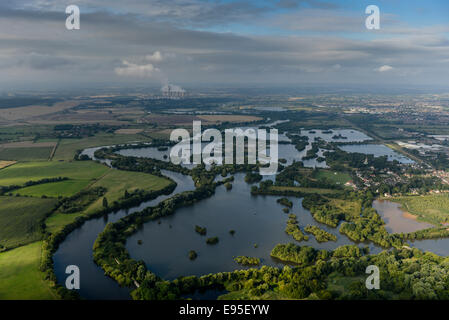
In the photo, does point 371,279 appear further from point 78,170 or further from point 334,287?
point 78,170

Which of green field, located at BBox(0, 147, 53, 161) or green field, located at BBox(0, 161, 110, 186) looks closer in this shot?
green field, located at BBox(0, 161, 110, 186)

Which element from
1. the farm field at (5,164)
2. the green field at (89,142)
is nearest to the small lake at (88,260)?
the farm field at (5,164)

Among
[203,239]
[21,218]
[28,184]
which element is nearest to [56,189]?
[28,184]

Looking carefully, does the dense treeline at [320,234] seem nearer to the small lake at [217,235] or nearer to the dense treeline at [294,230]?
the small lake at [217,235]

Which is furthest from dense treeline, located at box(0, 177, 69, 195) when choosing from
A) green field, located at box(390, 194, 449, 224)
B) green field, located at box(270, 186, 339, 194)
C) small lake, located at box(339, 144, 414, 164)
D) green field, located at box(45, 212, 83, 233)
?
small lake, located at box(339, 144, 414, 164)

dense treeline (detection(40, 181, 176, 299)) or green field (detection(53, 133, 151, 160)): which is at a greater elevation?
green field (detection(53, 133, 151, 160))

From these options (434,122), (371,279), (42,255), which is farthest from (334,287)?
(434,122)

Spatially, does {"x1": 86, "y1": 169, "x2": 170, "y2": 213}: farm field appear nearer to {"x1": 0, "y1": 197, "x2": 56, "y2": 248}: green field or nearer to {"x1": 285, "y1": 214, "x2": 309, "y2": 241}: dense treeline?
{"x1": 0, "y1": 197, "x2": 56, "y2": 248}: green field
